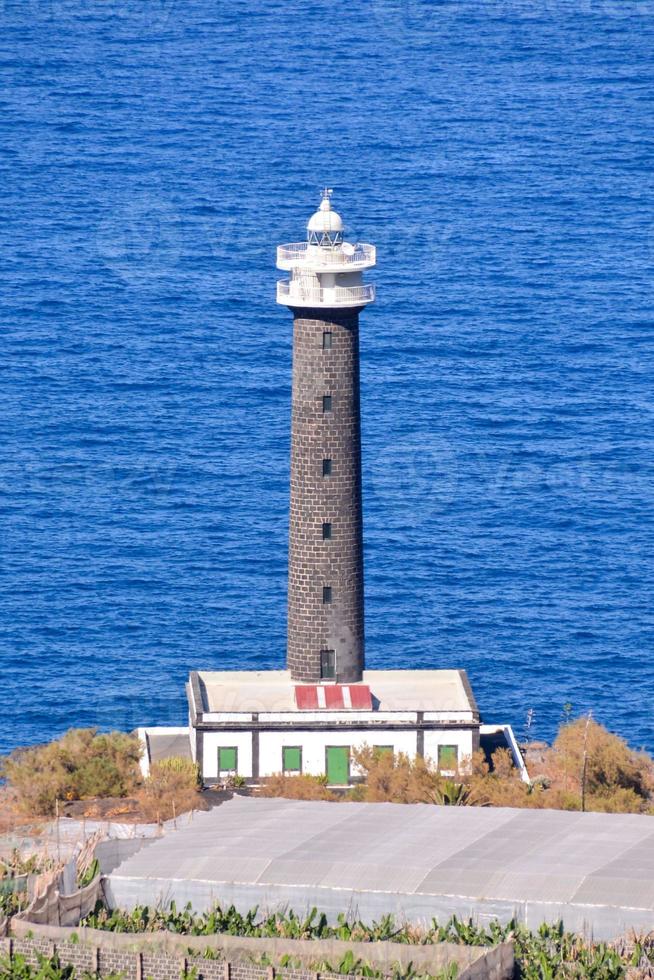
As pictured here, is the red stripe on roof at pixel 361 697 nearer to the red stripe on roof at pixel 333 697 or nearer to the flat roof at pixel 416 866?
the red stripe on roof at pixel 333 697

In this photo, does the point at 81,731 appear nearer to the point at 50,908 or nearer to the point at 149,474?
the point at 50,908

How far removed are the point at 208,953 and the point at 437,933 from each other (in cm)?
869

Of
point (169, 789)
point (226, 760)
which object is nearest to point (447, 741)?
point (226, 760)

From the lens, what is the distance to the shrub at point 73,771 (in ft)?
353

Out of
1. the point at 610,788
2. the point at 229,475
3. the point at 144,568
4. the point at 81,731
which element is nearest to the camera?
the point at 610,788

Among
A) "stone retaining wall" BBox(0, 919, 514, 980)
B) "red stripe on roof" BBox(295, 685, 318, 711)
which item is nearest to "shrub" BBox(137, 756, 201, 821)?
"red stripe on roof" BBox(295, 685, 318, 711)

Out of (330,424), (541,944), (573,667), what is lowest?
(541,944)

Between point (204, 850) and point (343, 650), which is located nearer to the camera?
point (204, 850)

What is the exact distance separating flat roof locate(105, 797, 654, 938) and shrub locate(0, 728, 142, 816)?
14.0m

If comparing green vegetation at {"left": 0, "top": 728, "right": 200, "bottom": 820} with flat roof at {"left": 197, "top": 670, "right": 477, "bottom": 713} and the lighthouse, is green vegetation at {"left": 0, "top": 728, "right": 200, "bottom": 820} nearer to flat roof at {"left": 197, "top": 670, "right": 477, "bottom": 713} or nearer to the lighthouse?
the lighthouse

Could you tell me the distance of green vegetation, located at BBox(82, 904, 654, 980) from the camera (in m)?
77.9

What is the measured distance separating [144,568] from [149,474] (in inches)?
858

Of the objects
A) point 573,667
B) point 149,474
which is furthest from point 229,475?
point 573,667

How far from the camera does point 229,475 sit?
18288 cm
